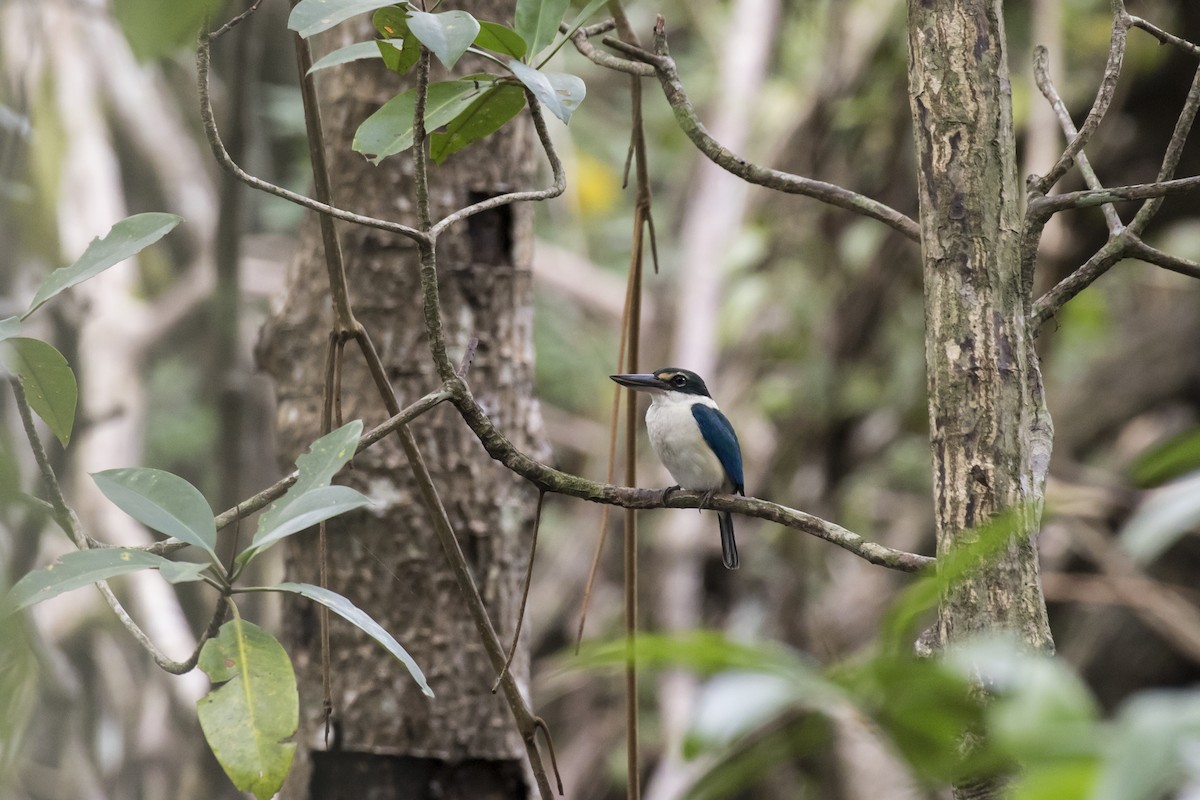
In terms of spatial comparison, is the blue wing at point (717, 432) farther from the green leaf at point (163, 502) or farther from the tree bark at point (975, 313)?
the green leaf at point (163, 502)

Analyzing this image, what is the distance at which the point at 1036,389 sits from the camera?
1.74 metres

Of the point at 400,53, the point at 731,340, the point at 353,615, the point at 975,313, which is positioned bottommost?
the point at 353,615

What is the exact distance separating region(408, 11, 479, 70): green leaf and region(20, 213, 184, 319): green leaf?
473 mm

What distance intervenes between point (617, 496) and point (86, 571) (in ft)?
2.53

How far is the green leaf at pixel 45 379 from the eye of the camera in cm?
171

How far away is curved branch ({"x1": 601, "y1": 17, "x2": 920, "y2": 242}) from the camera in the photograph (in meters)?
1.85

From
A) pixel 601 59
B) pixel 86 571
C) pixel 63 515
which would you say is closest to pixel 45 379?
pixel 63 515

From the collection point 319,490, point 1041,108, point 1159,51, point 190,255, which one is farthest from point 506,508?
point 1159,51

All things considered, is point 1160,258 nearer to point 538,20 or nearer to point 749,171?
point 749,171

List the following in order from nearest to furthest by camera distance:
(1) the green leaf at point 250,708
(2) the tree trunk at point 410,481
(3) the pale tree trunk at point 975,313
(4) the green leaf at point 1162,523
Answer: (4) the green leaf at point 1162,523, (1) the green leaf at point 250,708, (3) the pale tree trunk at point 975,313, (2) the tree trunk at point 410,481

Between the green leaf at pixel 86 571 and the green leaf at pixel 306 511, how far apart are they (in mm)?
82

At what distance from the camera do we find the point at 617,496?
1797mm

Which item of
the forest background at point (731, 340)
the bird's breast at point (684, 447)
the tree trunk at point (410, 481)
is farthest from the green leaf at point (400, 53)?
the forest background at point (731, 340)

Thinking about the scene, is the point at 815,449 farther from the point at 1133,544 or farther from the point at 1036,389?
the point at 1133,544
